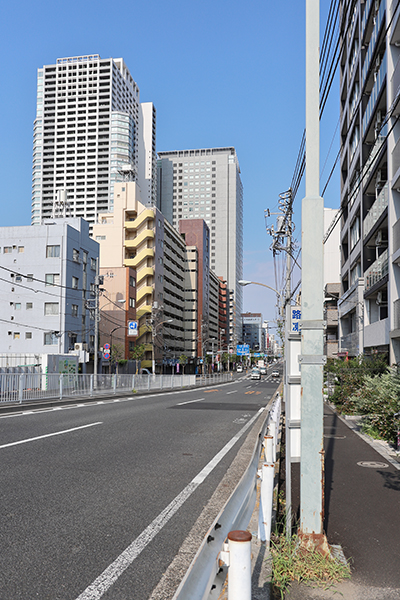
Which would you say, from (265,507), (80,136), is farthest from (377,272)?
(80,136)

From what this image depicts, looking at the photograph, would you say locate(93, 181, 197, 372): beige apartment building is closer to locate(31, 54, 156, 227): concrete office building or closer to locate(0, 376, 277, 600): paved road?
locate(0, 376, 277, 600): paved road

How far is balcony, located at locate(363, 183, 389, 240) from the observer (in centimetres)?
2428

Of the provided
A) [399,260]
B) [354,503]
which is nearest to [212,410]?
[399,260]

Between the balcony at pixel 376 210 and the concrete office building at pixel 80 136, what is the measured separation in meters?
113

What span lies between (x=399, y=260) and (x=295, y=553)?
19458 mm

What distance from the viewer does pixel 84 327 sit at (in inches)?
2124

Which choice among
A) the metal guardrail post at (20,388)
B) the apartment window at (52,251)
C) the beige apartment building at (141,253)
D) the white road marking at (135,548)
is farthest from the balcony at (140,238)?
the white road marking at (135,548)

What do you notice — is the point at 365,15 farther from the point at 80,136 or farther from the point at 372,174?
the point at 80,136

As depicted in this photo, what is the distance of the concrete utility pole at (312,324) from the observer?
13.1ft

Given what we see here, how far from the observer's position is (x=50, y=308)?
1967 inches

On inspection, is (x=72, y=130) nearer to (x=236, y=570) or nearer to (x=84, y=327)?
(x=84, y=327)

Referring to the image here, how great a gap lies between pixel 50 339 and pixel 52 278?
21.8 feet

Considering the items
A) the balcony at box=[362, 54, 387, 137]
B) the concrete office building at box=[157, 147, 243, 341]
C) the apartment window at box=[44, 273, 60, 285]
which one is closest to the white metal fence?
the apartment window at box=[44, 273, 60, 285]

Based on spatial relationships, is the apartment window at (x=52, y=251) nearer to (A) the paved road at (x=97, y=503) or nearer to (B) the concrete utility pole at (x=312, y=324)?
(A) the paved road at (x=97, y=503)
